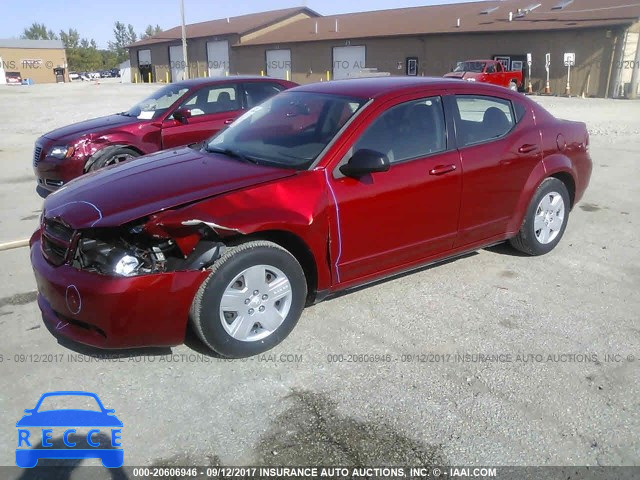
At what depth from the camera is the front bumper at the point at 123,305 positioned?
10.3ft

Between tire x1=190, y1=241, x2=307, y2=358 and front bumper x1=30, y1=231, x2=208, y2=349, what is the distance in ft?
0.32

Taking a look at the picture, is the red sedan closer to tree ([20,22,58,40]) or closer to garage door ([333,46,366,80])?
garage door ([333,46,366,80])

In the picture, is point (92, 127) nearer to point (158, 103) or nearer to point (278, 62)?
point (158, 103)

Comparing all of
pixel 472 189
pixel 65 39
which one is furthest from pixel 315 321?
→ pixel 65 39

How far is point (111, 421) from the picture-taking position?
3.01 m

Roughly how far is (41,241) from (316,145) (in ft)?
6.44

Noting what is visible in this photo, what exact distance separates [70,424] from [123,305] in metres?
0.67

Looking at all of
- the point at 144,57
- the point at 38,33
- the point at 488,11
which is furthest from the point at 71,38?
the point at 488,11

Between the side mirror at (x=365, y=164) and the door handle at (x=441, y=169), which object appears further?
the door handle at (x=441, y=169)

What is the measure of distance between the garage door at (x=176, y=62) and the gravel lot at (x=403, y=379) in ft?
174

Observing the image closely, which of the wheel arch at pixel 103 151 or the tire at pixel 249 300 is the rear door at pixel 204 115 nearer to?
the wheel arch at pixel 103 151

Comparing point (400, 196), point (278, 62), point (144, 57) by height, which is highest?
point (144, 57)

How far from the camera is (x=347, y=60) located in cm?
4012

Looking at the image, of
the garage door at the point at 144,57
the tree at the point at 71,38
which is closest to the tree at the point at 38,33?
the tree at the point at 71,38
